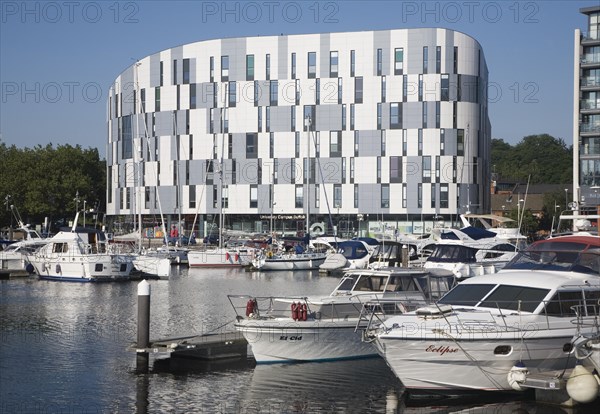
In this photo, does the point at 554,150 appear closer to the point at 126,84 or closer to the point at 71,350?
the point at 126,84

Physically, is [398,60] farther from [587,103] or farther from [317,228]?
[587,103]

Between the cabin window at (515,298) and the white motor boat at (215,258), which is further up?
the cabin window at (515,298)

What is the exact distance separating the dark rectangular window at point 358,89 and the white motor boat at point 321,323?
79.7 metres

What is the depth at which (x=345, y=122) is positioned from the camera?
108500 millimetres

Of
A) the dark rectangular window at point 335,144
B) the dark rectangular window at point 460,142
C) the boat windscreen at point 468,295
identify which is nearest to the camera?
the boat windscreen at point 468,295

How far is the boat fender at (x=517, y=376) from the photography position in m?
22.0

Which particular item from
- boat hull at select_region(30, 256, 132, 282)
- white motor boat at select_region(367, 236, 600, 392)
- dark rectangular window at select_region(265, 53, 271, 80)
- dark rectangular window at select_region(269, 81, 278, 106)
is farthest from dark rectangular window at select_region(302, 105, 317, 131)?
white motor boat at select_region(367, 236, 600, 392)

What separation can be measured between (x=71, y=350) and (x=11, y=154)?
10200cm

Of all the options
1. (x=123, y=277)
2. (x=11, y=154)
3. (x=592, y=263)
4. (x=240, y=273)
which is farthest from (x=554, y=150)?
(x=592, y=263)

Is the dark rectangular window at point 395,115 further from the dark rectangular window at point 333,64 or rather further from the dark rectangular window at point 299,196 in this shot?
the dark rectangular window at point 299,196

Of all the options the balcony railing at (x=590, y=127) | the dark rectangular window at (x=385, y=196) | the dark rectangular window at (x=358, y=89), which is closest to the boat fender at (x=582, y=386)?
the balcony railing at (x=590, y=127)

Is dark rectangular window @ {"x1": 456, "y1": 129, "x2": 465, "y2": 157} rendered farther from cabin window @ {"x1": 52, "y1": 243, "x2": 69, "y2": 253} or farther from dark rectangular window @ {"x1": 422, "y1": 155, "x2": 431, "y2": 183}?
cabin window @ {"x1": 52, "y1": 243, "x2": 69, "y2": 253}

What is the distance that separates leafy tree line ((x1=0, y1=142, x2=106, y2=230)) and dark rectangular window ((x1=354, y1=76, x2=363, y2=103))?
38.7 meters

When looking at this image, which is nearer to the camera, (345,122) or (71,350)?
(71,350)
